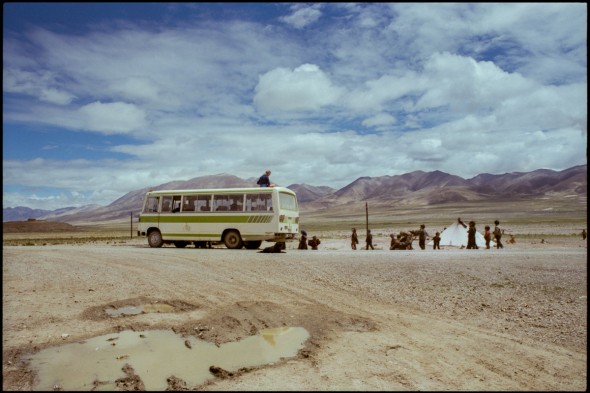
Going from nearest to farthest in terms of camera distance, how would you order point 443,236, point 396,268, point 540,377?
point 540,377, point 396,268, point 443,236

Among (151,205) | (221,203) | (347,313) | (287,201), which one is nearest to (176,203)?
(151,205)

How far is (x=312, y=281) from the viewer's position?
14344 mm

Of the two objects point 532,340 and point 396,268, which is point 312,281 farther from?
point 532,340

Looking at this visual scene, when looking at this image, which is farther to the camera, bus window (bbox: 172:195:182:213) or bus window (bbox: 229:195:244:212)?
bus window (bbox: 172:195:182:213)

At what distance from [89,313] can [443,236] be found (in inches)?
1115

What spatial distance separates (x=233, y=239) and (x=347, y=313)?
1329 centimetres

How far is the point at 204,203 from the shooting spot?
23.8 meters

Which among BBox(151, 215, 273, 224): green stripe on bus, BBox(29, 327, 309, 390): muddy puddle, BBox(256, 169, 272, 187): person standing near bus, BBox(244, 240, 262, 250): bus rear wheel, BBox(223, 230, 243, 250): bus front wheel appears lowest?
BBox(29, 327, 309, 390): muddy puddle

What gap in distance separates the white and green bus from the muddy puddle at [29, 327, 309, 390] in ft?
43.8

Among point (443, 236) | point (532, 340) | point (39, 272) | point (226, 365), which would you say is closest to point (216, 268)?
point (39, 272)

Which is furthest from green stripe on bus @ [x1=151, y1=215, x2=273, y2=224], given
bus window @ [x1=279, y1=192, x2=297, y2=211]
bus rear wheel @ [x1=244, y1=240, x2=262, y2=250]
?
bus rear wheel @ [x1=244, y1=240, x2=262, y2=250]

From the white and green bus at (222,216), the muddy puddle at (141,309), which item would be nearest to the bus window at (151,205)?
the white and green bus at (222,216)

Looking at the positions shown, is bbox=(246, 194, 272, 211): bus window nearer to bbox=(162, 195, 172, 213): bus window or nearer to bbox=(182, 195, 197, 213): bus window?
bbox=(182, 195, 197, 213): bus window

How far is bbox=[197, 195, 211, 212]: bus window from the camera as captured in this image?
23698 mm
